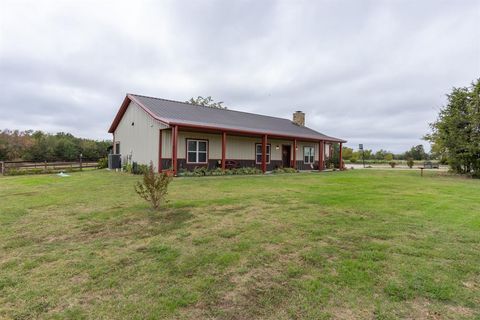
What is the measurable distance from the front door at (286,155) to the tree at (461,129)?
9932 mm

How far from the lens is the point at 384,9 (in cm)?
1158

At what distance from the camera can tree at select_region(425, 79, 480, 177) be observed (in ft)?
52.1

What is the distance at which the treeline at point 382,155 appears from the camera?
40.9 meters

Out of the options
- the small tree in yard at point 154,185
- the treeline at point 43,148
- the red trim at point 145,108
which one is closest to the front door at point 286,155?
the red trim at point 145,108

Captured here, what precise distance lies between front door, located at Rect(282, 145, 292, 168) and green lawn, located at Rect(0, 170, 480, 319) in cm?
1420

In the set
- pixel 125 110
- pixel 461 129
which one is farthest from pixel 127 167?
pixel 461 129

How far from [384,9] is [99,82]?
20.7 m

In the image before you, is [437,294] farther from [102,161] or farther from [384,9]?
[102,161]

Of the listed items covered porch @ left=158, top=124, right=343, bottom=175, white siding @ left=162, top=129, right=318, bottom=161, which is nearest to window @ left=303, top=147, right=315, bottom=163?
covered porch @ left=158, top=124, right=343, bottom=175

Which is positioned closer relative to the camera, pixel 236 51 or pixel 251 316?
pixel 251 316

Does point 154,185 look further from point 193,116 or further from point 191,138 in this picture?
point 193,116

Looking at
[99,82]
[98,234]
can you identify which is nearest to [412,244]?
[98,234]

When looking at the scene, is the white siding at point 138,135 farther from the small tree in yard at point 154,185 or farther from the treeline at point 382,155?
the treeline at point 382,155

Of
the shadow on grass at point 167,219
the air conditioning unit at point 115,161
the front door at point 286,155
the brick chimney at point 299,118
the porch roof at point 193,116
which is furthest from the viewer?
the brick chimney at point 299,118
